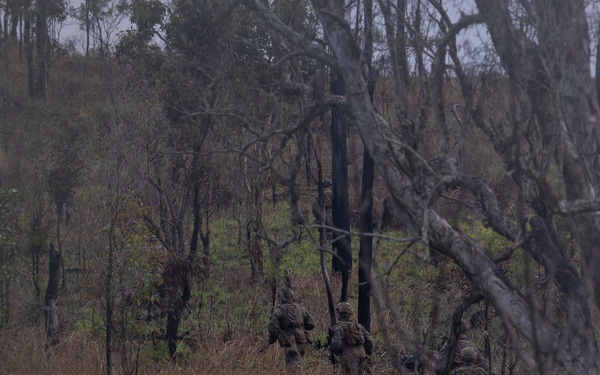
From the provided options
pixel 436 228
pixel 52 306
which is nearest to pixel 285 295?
pixel 52 306

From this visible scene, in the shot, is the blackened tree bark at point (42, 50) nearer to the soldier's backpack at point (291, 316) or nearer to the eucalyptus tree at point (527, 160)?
the soldier's backpack at point (291, 316)

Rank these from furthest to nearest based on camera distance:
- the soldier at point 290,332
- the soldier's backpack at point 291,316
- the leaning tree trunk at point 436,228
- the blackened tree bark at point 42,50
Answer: the blackened tree bark at point 42,50 → the soldier's backpack at point 291,316 → the soldier at point 290,332 → the leaning tree trunk at point 436,228

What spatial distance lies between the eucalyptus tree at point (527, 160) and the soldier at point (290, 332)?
5677 mm

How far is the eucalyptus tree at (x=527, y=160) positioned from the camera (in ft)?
15.8

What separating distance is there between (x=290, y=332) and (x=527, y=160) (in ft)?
22.6

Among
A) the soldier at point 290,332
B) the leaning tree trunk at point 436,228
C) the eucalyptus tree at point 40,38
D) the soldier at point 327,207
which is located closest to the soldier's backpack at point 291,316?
the soldier at point 290,332

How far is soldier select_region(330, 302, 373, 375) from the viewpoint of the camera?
10.4 m

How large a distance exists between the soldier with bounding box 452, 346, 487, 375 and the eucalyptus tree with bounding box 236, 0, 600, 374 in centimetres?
302

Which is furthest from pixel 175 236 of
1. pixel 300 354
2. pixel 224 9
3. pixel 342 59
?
pixel 342 59

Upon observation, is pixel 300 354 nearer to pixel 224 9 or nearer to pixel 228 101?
pixel 228 101

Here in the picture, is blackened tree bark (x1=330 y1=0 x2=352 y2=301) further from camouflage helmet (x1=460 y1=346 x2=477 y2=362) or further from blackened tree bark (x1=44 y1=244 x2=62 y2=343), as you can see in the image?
blackened tree bark (x1=44 y1=244 x2=62 y2=343)

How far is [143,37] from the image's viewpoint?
17125 mm

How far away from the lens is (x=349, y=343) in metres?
10.5

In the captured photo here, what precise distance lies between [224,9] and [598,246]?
333 centimetres
